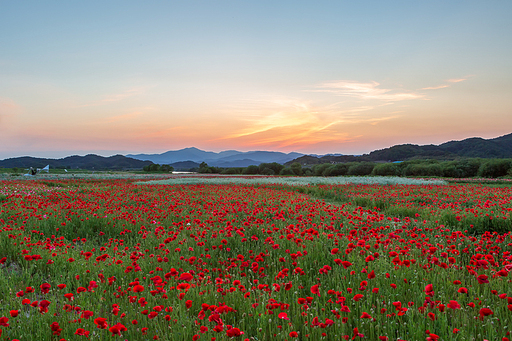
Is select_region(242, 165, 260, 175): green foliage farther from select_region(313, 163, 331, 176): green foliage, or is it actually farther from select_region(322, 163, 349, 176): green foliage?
select_region(313, 163, 331, 176): green foliage

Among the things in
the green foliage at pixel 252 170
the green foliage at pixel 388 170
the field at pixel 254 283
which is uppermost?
the green foliage at pixel 252 170

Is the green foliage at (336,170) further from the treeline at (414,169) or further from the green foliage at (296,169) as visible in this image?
the green foliage at (296,169)

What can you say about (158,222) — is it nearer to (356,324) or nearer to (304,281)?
(304,281)

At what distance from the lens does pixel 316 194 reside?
16.8 meters

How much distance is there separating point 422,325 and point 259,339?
1547 millimetres

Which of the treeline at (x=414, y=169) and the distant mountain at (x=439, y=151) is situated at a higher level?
the distant mountain at (x=439, y=151)

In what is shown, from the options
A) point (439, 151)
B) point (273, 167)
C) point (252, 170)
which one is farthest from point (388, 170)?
point (439, 151)

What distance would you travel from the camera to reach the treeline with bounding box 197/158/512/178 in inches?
1665

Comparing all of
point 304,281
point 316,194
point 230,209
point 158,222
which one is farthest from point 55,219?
point 316,194

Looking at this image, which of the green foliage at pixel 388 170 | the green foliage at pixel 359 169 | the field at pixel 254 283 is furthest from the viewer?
the green foliage at pixel 359 169

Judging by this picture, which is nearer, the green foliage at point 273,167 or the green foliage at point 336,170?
the green foliage at point 273,167

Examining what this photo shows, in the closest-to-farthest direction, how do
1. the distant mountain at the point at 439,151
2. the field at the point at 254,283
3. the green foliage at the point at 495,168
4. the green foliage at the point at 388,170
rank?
1. the field at the point at 254,283
2. the green foliage at the point at 495,168
3. the green foliage at the point at 388,170
4. the distant mountain at the point at 439,151

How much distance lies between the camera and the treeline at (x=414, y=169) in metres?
42.3

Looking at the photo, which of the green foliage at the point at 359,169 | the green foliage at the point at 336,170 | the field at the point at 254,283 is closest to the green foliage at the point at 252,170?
the green foliage at the point at 336,170
